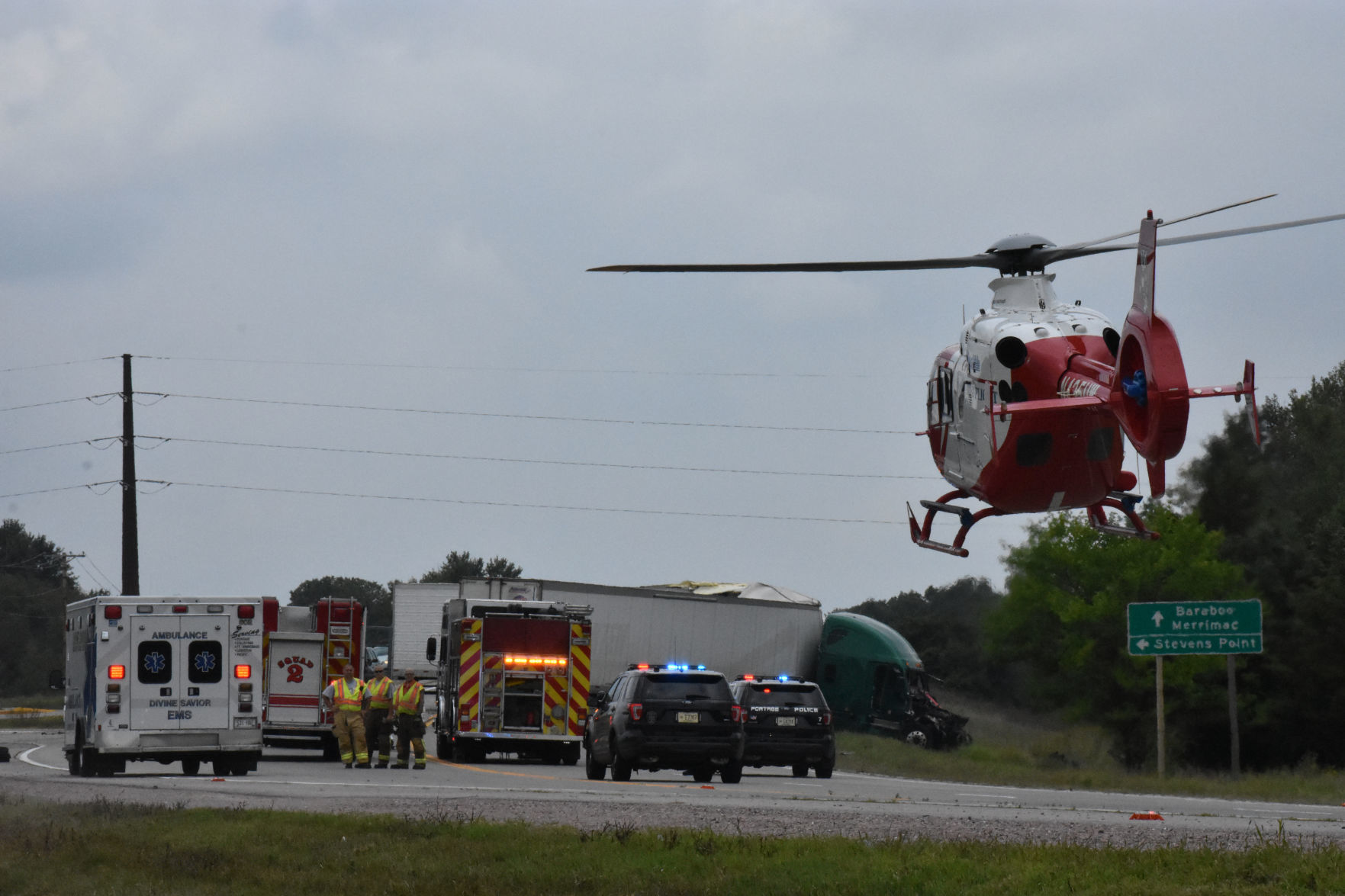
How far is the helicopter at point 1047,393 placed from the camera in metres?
16.8

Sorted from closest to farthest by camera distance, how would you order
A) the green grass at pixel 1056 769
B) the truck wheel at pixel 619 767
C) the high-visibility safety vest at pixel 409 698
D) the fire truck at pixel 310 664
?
the truck wheel at pixel 619 767, the high-visibility safety vest at pixel 409 698, the green grass at pixel 1056 769, the fire truck at pixel 310 664

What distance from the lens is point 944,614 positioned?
332ft

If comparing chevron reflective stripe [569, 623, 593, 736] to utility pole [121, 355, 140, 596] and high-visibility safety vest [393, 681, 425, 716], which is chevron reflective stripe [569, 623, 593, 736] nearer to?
high-visibility safety vest [393, 681, 425, 716]

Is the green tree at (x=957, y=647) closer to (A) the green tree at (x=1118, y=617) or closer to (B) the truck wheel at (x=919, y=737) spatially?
(A) the green tree at (x=1118, y=617)

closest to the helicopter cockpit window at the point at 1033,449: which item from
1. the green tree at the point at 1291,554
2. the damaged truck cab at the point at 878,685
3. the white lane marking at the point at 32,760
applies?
the white lane marking at the point at 32,760

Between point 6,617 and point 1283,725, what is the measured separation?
254 feet

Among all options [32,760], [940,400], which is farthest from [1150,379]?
[32,760]

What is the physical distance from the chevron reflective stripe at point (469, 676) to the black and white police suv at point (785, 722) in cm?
543

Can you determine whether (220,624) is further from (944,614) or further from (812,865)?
(944,614)

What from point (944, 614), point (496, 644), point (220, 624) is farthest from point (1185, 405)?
point (944, 614)

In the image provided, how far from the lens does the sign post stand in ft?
110

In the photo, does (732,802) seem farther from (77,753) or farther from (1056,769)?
(1056,769)

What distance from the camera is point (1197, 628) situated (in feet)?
111

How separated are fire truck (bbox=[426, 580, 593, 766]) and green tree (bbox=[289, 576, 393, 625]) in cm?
8766
